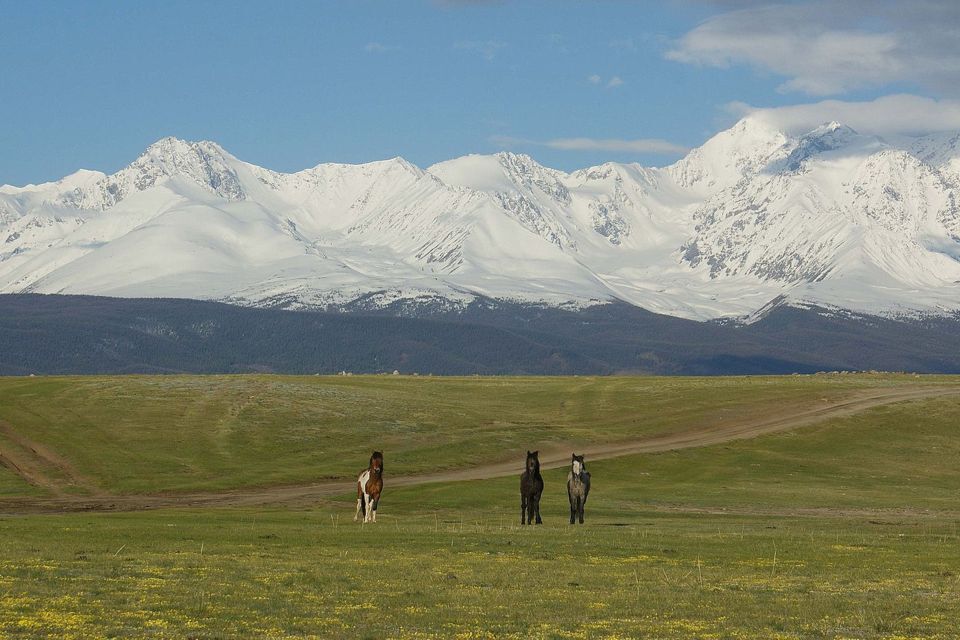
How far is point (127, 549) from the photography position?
118 ft

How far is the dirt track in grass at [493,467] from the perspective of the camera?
60062 mm

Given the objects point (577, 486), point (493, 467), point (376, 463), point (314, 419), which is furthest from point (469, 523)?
point (314, 419)

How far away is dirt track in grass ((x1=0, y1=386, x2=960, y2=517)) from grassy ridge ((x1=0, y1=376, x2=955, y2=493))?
5.99 feet

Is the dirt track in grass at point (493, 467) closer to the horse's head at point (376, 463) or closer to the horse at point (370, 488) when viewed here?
the horse at point (370, 488)

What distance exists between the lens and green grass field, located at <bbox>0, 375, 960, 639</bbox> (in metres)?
25.3

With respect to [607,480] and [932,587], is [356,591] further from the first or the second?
[607,480]

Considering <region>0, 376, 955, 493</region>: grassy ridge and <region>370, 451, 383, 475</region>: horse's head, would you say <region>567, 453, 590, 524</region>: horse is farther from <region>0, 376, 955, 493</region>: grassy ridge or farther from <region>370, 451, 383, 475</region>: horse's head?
<region>0, 376, 955, 493</region>: grassy ridge

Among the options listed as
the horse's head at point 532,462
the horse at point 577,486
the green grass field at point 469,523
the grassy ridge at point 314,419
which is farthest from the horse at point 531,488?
the grassy ridge at point 314,419

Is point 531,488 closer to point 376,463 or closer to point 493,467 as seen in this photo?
point 376,463

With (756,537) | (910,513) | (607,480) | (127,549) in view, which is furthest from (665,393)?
(127,549)

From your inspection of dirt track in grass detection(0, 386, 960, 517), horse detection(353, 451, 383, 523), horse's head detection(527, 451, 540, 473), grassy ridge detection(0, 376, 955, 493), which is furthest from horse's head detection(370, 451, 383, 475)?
grassy ridge detection(0, 376, 955, 493)

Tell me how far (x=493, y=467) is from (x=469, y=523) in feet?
98.1

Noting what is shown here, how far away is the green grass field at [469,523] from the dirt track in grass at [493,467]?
127 cm

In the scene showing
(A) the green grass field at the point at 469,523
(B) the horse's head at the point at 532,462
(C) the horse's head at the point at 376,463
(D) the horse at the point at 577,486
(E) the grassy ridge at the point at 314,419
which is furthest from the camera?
(E) the grassy ridge at the point at 314,419
